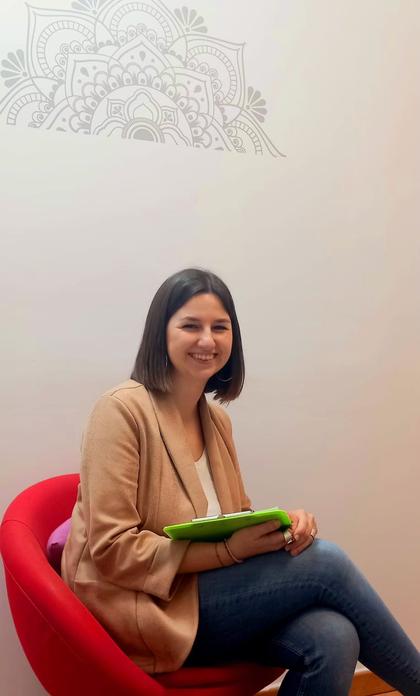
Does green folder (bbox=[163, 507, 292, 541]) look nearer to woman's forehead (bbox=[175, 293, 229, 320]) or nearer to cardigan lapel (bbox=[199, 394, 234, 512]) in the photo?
cardigan lapel (bbox=[199, 394, 234, 512])

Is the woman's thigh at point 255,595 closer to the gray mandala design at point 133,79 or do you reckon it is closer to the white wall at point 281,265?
the white wall at point 281,265

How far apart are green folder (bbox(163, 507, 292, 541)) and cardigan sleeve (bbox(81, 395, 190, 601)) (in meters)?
0.05

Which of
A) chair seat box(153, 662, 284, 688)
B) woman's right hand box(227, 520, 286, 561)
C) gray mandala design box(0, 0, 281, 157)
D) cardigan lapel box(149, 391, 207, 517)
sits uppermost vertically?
gray mandala design box(0, 0, 281, 157)

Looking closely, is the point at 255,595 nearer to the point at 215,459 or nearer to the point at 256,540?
the point at 256,540

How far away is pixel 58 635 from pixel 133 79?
4.62ft

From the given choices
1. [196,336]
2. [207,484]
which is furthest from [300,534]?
[196,336]

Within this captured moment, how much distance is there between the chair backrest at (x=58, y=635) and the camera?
1.23 metres

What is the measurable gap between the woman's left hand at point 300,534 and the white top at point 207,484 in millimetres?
184

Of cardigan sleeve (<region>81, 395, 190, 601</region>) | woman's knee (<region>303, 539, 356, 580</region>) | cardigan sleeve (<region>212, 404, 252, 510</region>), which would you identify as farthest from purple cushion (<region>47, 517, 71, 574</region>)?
woman's knee (<region>303, 539, 356, 580</region>)

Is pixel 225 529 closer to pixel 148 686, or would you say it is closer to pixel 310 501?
pixel 148 686

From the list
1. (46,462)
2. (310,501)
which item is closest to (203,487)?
(46,462)

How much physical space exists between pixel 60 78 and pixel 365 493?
1.54m

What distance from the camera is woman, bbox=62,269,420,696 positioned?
130 centimetres

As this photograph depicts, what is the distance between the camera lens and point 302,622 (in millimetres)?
1323
